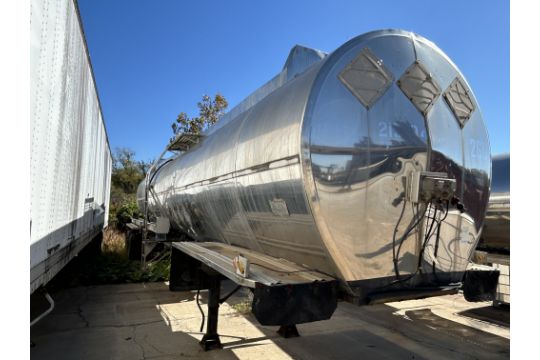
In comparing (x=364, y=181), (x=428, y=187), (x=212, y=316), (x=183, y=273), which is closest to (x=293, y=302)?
(x=364, y=181)

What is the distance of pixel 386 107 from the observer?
111 inches

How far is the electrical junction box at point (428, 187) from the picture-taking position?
2.79m

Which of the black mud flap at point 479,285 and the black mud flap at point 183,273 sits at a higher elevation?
the black mud flap at point 479,285

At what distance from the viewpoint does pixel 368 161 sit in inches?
106

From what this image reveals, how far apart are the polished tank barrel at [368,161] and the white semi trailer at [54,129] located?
1.54 metres

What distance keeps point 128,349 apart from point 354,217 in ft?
11.2

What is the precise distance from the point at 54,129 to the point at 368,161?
2.30 meters

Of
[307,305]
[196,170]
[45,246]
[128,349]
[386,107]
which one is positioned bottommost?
[128,349]

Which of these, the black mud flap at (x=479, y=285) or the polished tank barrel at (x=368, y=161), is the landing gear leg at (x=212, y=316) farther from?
the black mud flap at (x=479, y=285)

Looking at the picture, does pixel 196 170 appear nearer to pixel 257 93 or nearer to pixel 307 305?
pixel 257 93

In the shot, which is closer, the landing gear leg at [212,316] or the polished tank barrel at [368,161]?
the polished tank barrel at [368,161]

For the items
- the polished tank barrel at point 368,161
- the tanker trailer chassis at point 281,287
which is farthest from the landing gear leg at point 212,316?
the polished tank barrel at point 368,161

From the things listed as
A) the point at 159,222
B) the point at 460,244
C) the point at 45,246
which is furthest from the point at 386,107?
the point at 159,222
